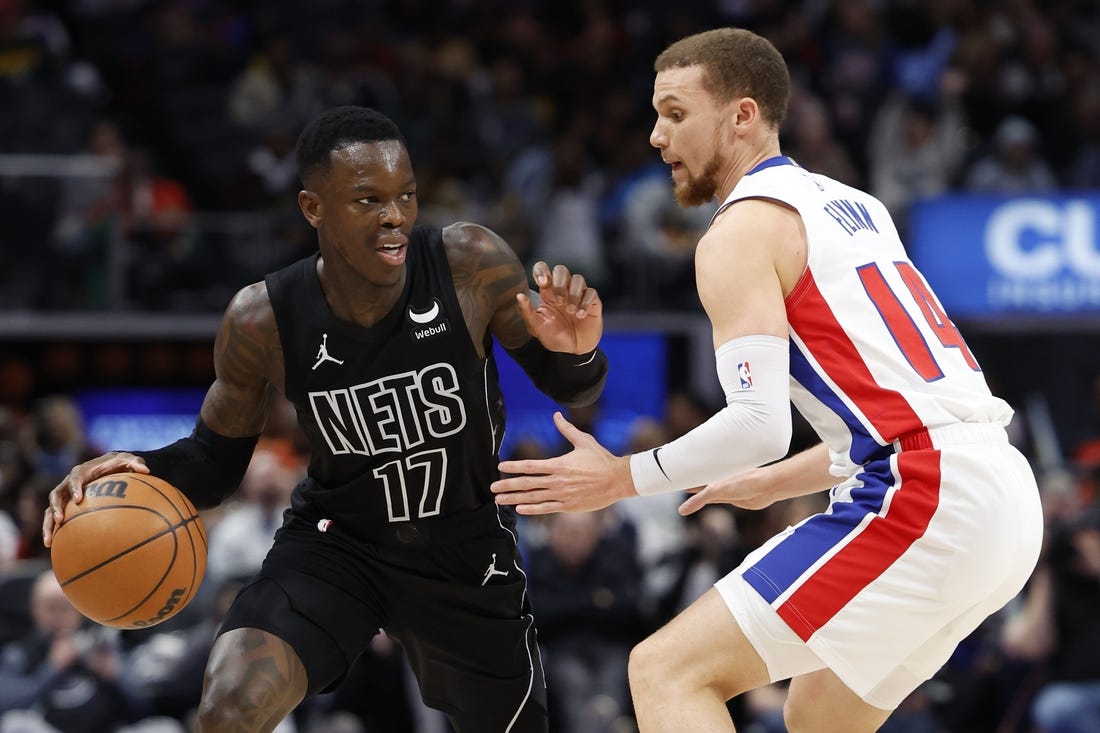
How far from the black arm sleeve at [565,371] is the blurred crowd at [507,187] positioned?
3.84m

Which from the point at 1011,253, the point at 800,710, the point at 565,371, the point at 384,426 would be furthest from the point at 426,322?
the point at 1011,253

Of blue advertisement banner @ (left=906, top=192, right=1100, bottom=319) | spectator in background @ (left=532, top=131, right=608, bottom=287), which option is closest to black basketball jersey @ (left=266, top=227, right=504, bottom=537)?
spectator in background @ (left=532, top=131, right=608, bottom=287)

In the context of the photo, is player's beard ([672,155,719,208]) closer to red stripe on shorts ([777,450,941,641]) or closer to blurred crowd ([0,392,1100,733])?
red stripe on shorts ([777,450,941,641])

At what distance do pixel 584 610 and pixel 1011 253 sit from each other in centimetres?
548

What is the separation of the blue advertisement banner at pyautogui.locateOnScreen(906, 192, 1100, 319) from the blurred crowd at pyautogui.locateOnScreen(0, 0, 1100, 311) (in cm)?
37

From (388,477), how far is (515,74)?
403 inches

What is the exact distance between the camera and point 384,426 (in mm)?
4875

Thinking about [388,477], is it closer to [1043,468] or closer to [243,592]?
[243,592]

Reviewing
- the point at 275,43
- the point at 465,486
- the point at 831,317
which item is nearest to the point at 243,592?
the point at 465,486

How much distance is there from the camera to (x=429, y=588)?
16.2 feet

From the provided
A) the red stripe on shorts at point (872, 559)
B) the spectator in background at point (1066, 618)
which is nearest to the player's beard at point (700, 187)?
the red stripe on shorts at point (872, 559)

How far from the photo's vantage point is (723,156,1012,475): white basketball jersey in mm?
3982

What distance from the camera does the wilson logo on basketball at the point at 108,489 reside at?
15.6ft

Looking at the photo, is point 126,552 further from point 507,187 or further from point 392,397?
point 507,187
